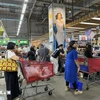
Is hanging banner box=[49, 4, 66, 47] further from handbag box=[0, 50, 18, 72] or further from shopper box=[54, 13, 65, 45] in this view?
handbag box=[0, 50, 18, 72]

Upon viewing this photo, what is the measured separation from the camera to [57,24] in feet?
30.0

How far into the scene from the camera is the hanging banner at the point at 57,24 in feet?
29.8

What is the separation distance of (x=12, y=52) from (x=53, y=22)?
5915 mm

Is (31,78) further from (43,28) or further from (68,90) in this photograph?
(43,28)

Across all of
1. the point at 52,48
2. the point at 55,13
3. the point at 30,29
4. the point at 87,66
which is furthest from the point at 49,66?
the point at 30,29

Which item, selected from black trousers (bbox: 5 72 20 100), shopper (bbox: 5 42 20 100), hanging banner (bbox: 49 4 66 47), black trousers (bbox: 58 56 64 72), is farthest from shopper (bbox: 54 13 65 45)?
black trousers (bbox: 5 72 20 100)

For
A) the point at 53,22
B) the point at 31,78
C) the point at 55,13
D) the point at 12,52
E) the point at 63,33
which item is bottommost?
the point at 31,78

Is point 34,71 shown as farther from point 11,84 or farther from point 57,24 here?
point 57,24

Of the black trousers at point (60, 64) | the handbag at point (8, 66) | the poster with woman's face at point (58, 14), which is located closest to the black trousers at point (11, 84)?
the handbag at point (8, 66)

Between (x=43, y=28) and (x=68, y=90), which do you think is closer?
(x=68, y=90)

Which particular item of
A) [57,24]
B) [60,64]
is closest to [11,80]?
[60,64]

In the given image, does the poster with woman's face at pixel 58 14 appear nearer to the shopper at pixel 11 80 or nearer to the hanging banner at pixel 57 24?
the hanging banner at pixel 57 24

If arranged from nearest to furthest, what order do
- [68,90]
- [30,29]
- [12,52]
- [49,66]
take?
[12,52], [49,66], [68,90], [30,29]

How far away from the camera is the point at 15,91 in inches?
144
